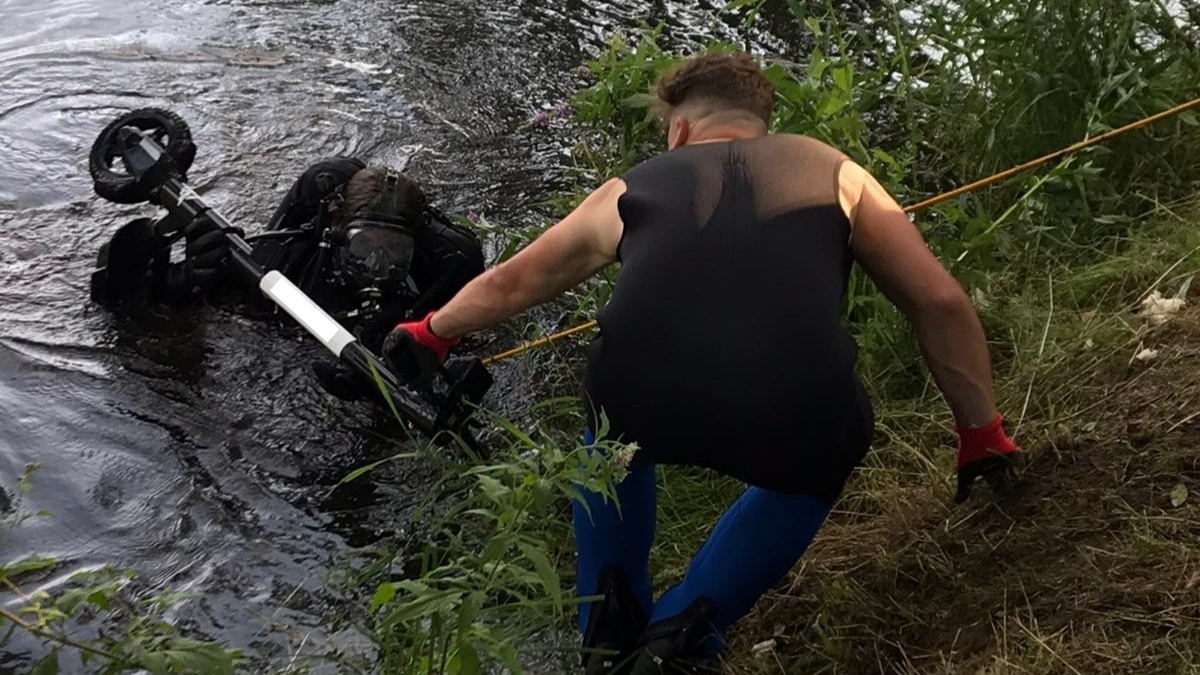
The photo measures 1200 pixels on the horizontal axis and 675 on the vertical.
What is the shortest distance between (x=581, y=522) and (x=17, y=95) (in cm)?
518

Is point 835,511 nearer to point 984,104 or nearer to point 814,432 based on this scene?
point 814,432

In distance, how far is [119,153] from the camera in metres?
4.85

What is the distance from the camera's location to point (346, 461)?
14.2ft

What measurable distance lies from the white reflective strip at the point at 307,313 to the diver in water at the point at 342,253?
0.31m

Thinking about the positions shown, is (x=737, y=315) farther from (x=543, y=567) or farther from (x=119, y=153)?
(x=119, y=153)

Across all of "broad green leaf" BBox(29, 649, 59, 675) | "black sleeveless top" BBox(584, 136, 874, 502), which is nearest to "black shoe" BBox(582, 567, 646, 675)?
"black sleeveless top" BBox(584, 136, 874, 502)

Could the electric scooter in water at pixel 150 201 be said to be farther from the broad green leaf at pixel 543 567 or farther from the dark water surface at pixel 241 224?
the broad green leaf at pixel 543 567

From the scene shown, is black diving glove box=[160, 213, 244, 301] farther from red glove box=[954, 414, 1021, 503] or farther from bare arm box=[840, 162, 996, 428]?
red glove box=[954, 414, 1021, 503]

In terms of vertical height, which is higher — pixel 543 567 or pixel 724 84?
pixel 724 84

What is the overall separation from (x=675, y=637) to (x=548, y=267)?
3.07 ft

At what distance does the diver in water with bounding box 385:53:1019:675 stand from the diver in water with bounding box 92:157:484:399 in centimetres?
140

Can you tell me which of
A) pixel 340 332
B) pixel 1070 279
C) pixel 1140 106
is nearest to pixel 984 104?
pixel 1140 106

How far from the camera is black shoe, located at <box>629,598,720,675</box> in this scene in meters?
2.91

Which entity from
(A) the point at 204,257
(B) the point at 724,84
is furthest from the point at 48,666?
(A) the point at 204,257
